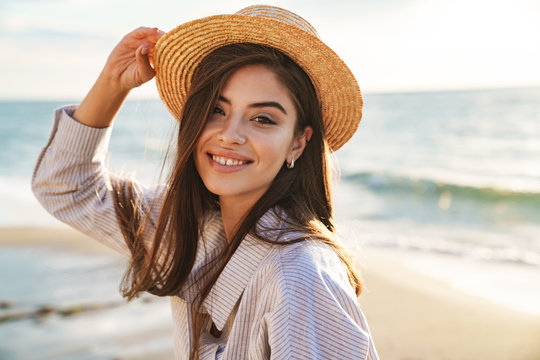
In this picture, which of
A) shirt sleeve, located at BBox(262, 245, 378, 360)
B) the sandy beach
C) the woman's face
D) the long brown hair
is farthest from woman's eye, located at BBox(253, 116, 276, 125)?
the sandy beach

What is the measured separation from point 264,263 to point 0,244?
6341mm

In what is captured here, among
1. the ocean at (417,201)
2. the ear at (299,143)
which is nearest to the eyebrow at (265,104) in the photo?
the ear at (299,143)

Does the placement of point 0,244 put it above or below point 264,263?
below

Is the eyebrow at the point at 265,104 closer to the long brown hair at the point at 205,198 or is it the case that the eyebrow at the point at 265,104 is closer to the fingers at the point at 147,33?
the long brown hair at the point at 205,198

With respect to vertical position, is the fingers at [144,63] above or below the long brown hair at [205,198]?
above

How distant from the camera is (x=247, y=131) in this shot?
2.08 metres

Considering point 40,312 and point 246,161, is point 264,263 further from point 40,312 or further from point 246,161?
point 40,312

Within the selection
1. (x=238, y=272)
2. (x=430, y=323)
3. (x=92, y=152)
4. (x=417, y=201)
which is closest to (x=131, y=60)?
(x=92, y=152)

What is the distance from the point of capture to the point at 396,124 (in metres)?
25.7

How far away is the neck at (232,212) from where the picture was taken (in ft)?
7.48

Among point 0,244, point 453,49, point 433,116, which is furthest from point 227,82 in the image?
point 453,49

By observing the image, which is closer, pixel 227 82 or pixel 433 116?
pixel 227 82

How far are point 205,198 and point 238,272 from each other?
1.97 feet

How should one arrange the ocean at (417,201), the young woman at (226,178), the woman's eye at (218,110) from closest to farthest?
the young woman at (226,178) → the woman's eye at (218,110) → the ocean at (417,201)
